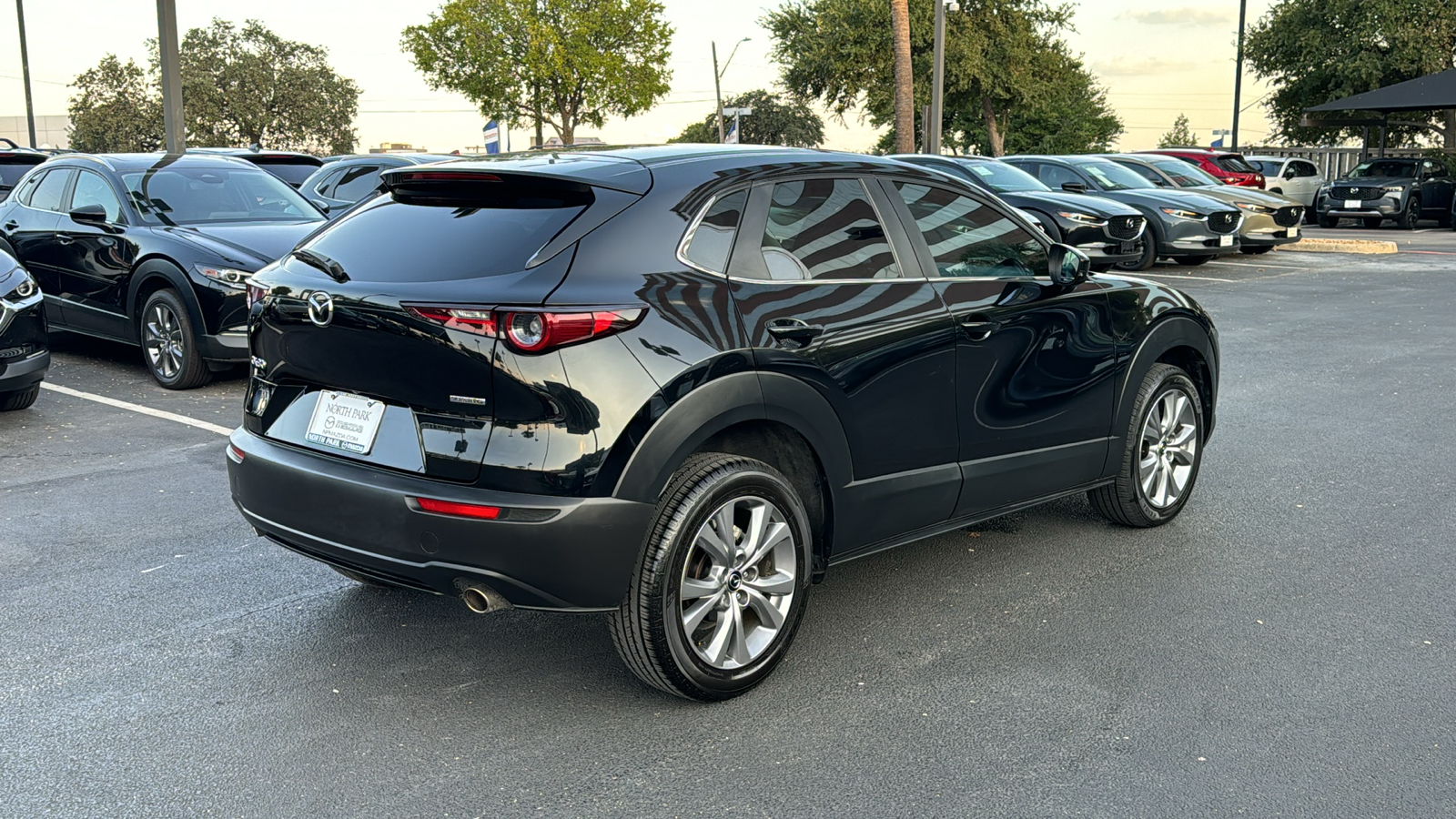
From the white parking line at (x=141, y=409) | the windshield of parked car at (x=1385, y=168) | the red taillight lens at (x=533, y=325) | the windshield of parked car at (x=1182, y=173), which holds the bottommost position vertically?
the white parking line at (x=141, y=409)

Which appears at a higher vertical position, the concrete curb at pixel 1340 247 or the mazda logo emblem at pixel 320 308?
the mazda logo emblem at pixel 320 308

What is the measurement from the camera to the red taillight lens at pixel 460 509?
337cm

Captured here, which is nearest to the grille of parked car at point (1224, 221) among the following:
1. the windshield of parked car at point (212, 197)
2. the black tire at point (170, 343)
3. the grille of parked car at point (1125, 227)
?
the grille of parked car at point (1125, 227)

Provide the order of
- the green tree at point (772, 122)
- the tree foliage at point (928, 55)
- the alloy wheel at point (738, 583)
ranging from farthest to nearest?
the green tree at point (772, 122) < the tree foliage at point (928, 55) < the alloy wheel at point (738, 583)

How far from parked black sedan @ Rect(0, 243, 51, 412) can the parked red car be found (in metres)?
21.3

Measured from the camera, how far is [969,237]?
4.67m

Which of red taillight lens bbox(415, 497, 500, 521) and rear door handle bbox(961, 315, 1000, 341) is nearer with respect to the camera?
red taillight lens bbox(415, 497, 500, 521)

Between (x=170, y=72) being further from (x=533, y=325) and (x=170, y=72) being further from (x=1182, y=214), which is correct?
(x=533, y=325)

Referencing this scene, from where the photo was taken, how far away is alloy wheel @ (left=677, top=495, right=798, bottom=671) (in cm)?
368

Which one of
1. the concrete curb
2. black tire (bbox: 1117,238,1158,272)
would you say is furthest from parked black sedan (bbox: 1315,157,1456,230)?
black tire (bbox: 1117,238,1158,272)

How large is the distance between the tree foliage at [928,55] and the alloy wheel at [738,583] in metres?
39.4

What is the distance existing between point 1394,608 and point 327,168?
12.1 m

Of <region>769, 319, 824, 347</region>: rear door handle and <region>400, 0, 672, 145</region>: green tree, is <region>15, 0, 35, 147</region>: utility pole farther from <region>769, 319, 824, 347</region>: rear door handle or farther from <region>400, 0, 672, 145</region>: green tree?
<region>769, 319, 824, 347</region>: rear door handle

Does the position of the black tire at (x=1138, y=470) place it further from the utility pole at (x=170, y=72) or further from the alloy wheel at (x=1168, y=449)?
the utility pole at (x=170, y=72)
